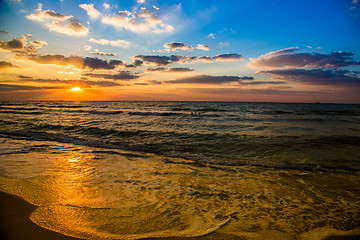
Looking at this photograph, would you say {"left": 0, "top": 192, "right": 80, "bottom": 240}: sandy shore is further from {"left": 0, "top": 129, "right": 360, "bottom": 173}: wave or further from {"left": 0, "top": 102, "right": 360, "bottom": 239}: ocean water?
{"left": 0, "top": 129, "right": 360, "bottom": 173}: wave

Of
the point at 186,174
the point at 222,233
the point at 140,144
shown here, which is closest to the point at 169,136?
the point at 140,144

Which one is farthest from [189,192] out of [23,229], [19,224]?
[19,224]

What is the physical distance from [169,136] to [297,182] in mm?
8259

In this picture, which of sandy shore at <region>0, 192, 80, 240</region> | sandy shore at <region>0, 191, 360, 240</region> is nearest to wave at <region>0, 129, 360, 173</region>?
sandy shore at <region>0, 191, 360, 240</region>

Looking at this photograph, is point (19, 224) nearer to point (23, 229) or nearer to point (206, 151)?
point (23, 229)

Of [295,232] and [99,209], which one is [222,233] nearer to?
[295,232]

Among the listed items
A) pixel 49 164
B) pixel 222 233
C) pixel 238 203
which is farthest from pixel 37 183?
pixel 238 203

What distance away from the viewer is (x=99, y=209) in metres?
3.43

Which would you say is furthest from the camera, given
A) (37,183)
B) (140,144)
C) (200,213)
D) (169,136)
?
(169,136)

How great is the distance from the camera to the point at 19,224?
2.94 meters

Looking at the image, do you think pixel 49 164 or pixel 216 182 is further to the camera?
pixel 49 164

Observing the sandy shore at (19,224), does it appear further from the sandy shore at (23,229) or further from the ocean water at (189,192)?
the ocean water at (189,192)

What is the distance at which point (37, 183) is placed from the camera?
14.9 feet

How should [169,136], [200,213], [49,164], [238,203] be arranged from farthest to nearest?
[169,136], [49,164], [238,203], [200,213]
